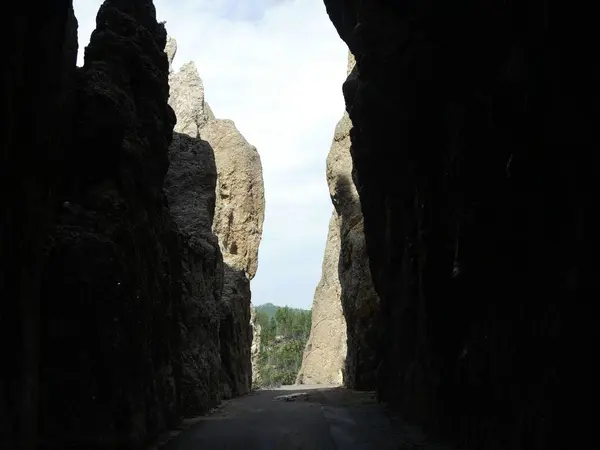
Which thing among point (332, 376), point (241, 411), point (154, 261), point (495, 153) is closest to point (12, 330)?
point (154, 261)

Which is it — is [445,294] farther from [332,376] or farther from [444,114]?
[332,376]

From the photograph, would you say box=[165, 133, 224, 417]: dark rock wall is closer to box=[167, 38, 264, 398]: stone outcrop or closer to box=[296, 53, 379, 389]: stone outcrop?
box=[296, 53, 379, 389]: stone outcrop

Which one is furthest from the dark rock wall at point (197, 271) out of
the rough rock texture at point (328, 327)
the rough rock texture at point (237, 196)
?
the rough rock texture at point (328, 327)

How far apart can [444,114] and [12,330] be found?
23.6 ft

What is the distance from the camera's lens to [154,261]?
37.8ft

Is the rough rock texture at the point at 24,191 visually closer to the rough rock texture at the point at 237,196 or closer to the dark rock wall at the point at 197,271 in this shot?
the dark rock wall at the point at 197,271

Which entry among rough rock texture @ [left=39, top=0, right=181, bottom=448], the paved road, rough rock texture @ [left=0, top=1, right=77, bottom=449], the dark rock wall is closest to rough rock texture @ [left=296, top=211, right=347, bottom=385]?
the dark rock wall

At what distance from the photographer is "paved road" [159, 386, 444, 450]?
1038cm

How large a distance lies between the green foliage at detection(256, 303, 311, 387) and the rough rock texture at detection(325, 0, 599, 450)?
5144 centimetres

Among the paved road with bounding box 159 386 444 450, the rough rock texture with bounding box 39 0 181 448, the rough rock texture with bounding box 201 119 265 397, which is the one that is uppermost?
the rough rock texture with bounding box 201 119 265 397

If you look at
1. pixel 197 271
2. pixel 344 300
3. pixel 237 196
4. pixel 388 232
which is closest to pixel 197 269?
pixel 197 271

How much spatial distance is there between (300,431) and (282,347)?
79.5 meters

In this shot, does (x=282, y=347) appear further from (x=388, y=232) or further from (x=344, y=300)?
(x=388, y=232)

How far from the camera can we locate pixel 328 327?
1866 inches
